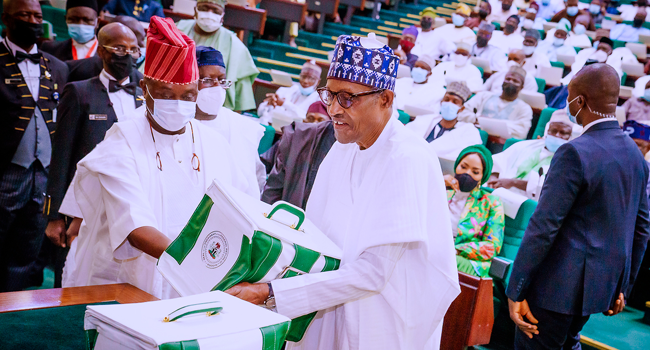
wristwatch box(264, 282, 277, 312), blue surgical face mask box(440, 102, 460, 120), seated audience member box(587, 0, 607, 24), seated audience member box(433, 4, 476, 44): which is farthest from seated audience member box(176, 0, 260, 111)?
seated audience member box(587, 0, 607, 24)

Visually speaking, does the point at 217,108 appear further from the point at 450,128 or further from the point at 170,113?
the point at 450,128

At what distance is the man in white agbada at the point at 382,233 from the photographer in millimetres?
1516

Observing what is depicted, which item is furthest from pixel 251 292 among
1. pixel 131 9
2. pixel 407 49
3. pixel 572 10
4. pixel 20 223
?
pixel 572 10

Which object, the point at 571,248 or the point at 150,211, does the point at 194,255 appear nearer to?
the point at 150,211

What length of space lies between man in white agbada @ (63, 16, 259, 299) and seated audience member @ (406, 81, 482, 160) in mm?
4133

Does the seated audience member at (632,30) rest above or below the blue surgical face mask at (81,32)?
above

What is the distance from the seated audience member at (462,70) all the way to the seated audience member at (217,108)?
6078 millimetres

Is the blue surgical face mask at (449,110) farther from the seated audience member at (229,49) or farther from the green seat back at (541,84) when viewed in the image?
the green seat back at (541,84)

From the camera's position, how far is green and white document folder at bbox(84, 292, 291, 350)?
1.03m

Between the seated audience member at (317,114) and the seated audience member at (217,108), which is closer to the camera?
the seated audience member at (217,108)

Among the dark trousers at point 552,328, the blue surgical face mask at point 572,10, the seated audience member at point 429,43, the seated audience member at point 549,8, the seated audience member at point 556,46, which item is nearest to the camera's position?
the dark trousers at point 552,328

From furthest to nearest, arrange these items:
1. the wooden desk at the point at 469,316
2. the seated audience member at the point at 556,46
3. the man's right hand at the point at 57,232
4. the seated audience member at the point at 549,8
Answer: the seated audience member at the point at 549,8, the seated audience member at the point at 556,46, the wooden desk at the point at 469,316, the man's right hand at the point at 57,232

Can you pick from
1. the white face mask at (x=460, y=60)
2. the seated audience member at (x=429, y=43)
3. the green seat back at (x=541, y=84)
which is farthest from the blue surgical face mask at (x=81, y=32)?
the seated audience member at (x=429, y=43)

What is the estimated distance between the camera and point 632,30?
11.4 metres
